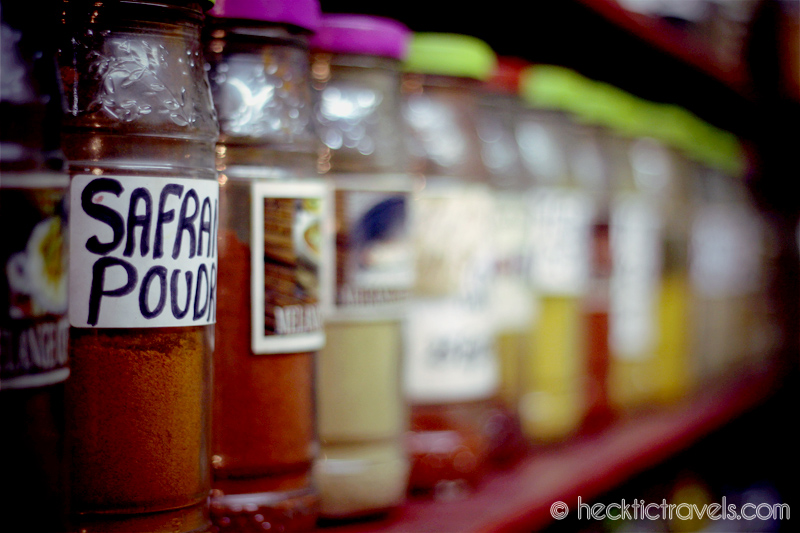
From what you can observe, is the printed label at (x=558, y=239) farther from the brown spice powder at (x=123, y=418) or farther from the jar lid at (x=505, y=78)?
the brown spice powder at (x=123, y=418)

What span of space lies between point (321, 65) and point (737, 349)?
1.59 meters

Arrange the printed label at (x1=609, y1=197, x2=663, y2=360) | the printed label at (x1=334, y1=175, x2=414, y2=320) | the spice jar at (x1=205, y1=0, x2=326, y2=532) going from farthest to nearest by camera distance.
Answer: the printed label at (x1=609, y1=197, x2=663, y2=360) → the printed label at (x1=334, y1=175, x2=414, y2=320) → the spice jar at (x1=205, y1=0, x2=326, y2=532)

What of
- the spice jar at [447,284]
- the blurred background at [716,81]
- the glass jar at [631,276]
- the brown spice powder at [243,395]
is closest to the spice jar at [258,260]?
the brown spice powder at [243,395]

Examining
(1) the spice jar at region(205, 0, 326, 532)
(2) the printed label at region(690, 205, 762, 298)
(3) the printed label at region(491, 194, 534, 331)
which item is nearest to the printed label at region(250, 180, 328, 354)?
(1) the spice jar at region(205, 0, 326, 532)

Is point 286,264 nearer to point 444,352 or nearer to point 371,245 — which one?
point 371,245

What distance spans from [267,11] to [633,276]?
95cm

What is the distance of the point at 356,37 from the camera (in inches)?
29.7

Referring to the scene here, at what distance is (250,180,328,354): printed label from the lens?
0.62 meters

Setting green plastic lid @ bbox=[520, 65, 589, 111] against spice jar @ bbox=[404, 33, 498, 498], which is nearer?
spice jar @ bbox=[404, 33, 498, 498]

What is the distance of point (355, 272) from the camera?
739 millimetres

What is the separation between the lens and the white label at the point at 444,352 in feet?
2.89

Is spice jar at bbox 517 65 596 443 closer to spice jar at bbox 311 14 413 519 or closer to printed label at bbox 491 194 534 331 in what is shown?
printed label at bbox 491 194 534 331

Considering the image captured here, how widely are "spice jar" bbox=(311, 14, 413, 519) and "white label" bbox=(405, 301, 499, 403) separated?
4.0 inches

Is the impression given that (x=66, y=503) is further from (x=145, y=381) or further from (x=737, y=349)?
(x=737, y=349)
